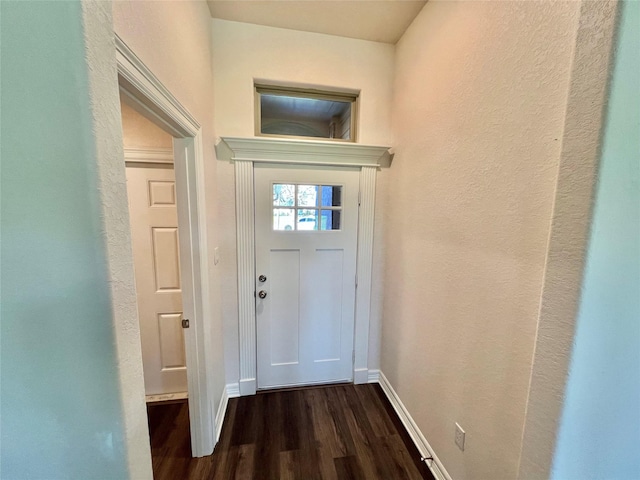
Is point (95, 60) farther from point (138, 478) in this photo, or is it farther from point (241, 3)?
point (241, 3)

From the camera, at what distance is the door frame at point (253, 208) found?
5.85ft

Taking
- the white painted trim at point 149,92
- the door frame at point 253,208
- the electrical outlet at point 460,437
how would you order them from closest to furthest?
the white painted trim at point 149,92
the electrical outlet at point 460,437
the door frame at point 253,208

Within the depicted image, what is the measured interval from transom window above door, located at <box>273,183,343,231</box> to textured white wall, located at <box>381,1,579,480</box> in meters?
0.53

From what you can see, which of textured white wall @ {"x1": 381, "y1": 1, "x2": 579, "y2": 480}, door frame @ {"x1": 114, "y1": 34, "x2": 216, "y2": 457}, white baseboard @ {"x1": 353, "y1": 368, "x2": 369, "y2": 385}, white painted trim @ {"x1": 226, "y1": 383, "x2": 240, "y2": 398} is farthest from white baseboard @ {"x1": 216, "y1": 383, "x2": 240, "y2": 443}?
textured white wall @ {"x1": 381, "y1": 1, "x2": 579, "y2": 480}

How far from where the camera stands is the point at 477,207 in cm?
113

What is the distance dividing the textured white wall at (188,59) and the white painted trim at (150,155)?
1.18 ft

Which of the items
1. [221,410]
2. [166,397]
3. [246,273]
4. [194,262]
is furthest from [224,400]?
[194,262]

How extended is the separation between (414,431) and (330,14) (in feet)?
9.03

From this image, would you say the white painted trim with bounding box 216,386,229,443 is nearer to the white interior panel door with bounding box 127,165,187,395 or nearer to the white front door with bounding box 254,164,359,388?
the white front door with bounding box 254,164,359,388

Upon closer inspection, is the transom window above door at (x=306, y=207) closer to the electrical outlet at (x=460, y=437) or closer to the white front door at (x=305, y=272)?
the white front door at (x=305, y=272)

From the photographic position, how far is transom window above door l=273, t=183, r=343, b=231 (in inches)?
75.9

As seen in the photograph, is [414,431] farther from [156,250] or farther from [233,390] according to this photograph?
[156,250]

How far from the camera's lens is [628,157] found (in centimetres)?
60

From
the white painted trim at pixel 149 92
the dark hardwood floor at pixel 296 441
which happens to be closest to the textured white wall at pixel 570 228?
the dark hardwood floor at pixel 296 441
